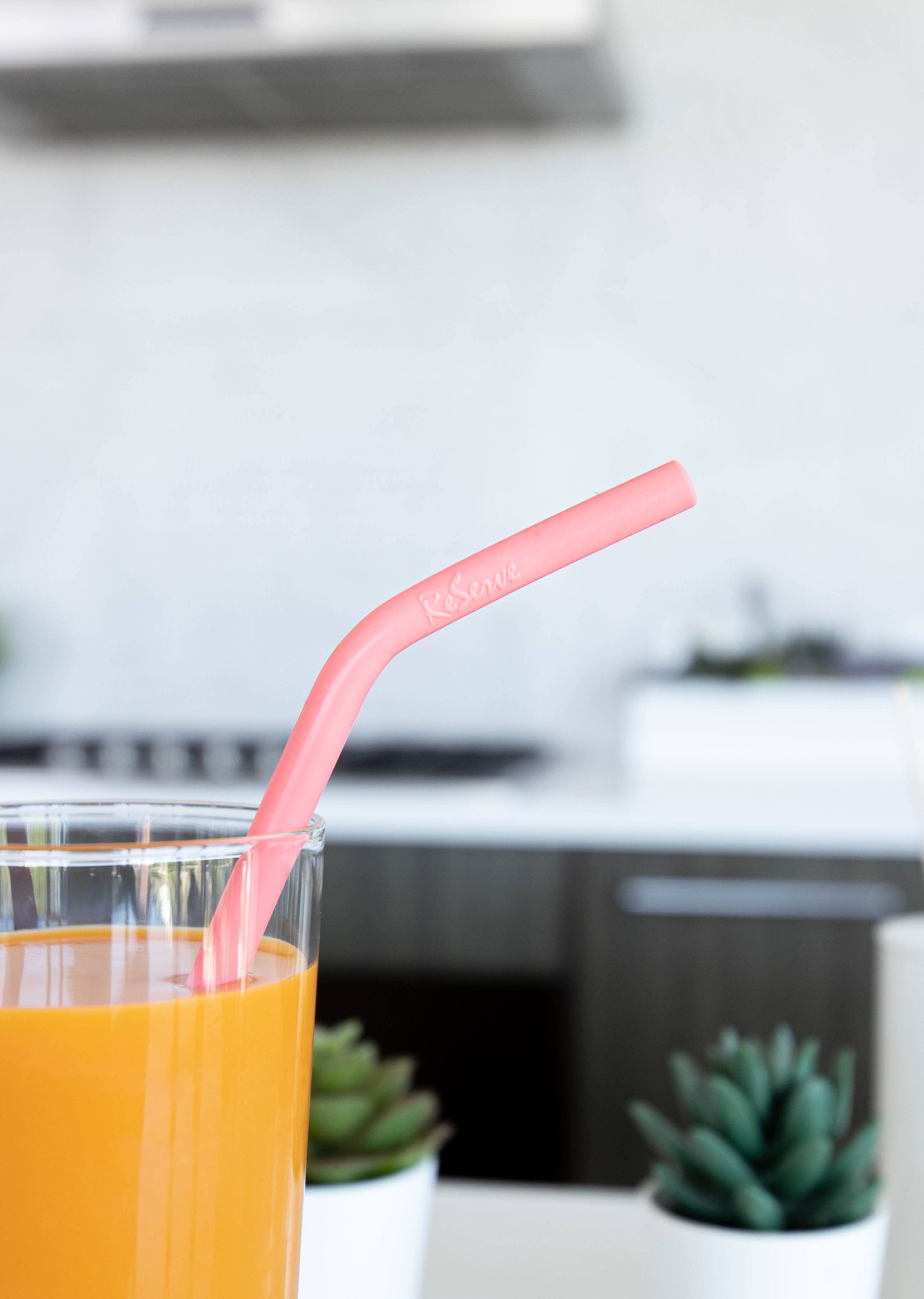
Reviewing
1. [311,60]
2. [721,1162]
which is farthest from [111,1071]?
[311,60]

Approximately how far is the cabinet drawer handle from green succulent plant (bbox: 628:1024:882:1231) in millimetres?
1237

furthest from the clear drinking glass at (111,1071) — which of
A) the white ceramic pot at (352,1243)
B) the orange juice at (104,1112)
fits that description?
the white ceramic pot at (352,1243)

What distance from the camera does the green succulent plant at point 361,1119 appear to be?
51 cm

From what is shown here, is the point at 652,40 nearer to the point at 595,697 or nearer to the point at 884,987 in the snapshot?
the point at 595,697

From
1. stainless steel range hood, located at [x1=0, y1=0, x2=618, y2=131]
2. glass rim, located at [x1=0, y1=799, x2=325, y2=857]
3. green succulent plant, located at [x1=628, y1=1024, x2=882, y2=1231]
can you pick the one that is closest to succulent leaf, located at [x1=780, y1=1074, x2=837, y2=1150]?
green succulent plant, located at [x1=628, y1=1024, x2=882, y2=1231]

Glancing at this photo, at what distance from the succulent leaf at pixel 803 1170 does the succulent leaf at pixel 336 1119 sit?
0.16 meters

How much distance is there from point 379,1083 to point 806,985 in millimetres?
1334

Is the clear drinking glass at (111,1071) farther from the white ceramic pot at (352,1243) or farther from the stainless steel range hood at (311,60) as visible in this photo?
the stainless steel range hood at (311,60)

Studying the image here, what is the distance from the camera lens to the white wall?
2279 mm

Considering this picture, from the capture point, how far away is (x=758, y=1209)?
48 cm

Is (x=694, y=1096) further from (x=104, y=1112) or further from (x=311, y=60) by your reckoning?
(x=311, y=60)

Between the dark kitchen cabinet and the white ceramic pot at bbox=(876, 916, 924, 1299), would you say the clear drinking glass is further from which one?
the dark kitchen cabinet

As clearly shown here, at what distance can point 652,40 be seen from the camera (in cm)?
230

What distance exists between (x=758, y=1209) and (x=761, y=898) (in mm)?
1319
